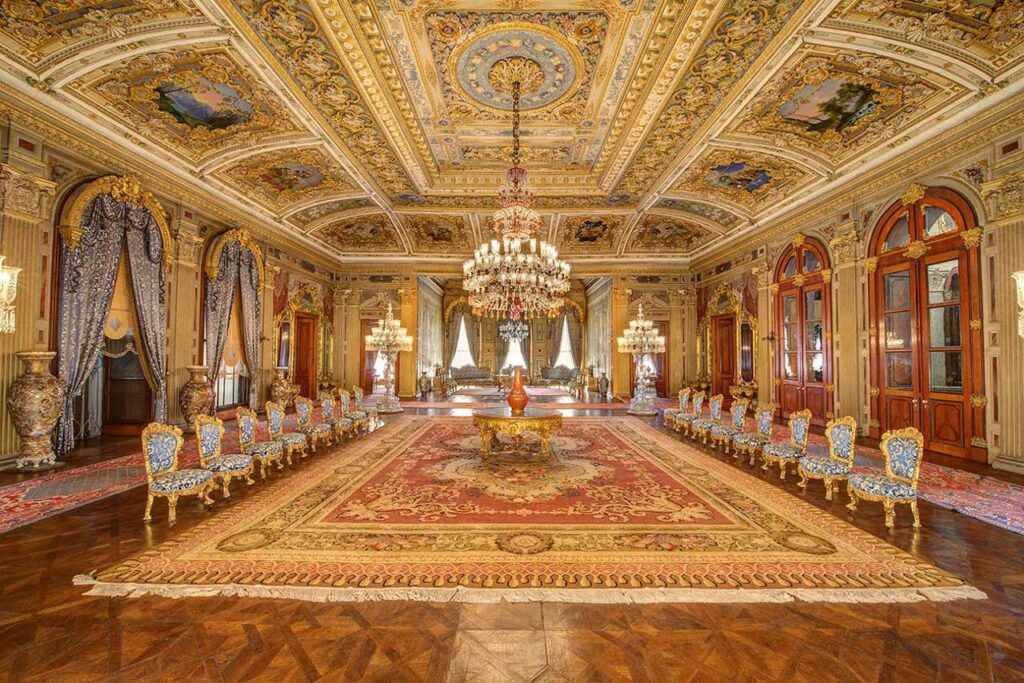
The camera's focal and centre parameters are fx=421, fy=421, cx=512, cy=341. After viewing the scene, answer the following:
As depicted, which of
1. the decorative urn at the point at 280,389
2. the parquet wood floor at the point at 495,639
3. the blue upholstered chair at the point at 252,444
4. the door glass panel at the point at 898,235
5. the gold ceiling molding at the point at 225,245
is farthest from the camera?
the decorative urn at the point at 280,389

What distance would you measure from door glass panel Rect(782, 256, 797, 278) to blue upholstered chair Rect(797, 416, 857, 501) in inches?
214

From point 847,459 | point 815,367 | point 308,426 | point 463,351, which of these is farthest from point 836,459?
point 463,351

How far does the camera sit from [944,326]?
5.46 metres

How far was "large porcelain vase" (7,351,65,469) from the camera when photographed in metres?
4.37

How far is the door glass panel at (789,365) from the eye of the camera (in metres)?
8.38

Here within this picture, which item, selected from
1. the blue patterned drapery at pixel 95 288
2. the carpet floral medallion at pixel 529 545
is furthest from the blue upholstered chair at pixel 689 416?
the blue patterned drapery at pixel 95 288

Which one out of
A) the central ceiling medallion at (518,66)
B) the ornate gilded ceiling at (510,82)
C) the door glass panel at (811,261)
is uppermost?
the central ceiling medallion at (518,66)

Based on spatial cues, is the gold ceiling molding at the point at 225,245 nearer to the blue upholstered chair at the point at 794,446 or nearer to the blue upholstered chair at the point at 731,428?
the blue upholstered chair at the point at 731,428

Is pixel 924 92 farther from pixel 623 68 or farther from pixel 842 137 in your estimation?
Answer: pixel 623 68

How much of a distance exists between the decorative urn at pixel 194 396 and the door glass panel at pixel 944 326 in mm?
10452

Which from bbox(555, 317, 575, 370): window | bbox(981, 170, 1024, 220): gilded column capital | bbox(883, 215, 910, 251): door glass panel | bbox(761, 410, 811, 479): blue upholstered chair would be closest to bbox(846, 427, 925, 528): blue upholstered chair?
bbox(761, 410, 811, 479): blue upholstered chair

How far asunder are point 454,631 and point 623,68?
5.76 m

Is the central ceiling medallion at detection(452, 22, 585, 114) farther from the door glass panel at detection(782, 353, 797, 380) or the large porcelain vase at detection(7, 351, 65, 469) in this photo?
the door glass panel at detection(782, 353, 797, 380)

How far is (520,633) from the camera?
6.68ft
